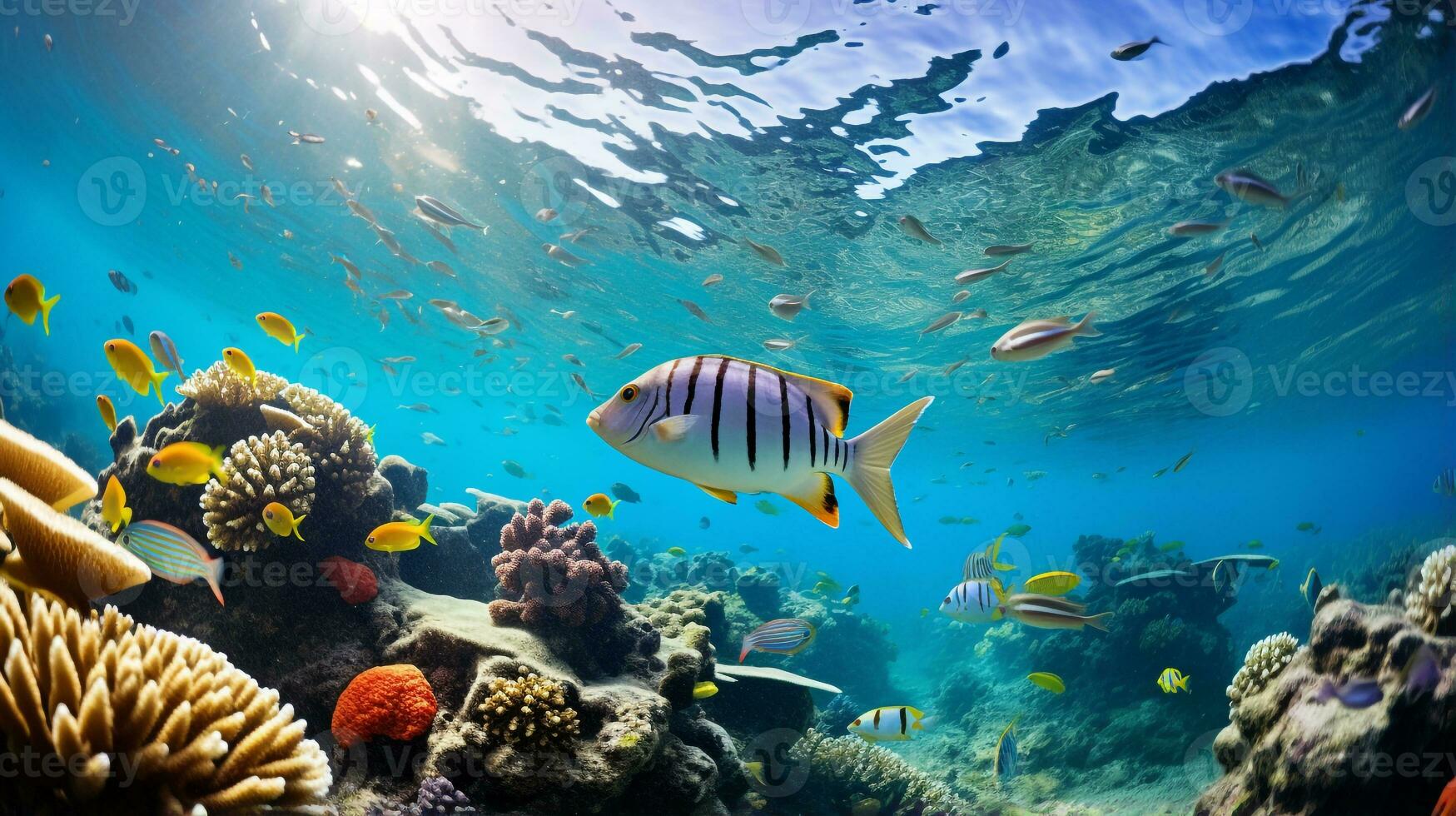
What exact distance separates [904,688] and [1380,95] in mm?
19592

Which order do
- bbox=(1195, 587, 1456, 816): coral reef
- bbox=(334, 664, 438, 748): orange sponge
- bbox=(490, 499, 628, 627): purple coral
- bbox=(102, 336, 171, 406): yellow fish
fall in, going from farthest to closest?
bbox=(490, 499, 628, 627): purple coral < bbox=(102, 336, 171, 406): yellow fish < bbox=(334, 664, 438, 748): orange sponge < bbox=(1195, 587, 1456, 816): coral reef

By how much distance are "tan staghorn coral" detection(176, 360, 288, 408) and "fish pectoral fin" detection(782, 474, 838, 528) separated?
633cm

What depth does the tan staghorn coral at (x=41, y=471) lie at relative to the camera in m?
2.42

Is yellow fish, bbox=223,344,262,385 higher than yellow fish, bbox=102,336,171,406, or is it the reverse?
yellow fish, bbox=223,344,262,385

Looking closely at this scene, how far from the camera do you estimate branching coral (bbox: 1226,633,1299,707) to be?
4.98 metres

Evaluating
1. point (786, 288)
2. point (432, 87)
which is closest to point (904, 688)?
Result: point (786, 288)

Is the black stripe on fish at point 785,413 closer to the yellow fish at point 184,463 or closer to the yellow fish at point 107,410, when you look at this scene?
the yellow fish at point 184,463

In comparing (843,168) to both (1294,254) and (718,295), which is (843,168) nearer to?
(718,295)

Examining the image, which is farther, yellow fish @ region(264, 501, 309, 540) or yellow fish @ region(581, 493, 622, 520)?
Answer: yellow fish @ region(581, 493, 622, 520)

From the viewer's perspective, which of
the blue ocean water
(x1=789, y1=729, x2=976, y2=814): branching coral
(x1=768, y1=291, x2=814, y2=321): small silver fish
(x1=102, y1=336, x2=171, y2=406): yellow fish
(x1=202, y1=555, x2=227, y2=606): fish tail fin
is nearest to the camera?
(x1=202, y1=555, x2=227, y2=606): fish tail fin

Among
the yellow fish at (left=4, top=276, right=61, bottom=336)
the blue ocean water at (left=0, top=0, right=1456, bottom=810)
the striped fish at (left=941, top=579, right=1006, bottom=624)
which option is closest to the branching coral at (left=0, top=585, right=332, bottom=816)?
the yellow fish at (left=4, top=276, right=61, bottom=336)

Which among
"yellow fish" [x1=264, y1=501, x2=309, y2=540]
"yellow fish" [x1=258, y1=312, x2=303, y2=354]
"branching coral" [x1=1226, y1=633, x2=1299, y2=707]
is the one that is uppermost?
"yellow fish" [x1=258, y1=312, x2=303, y2=354]

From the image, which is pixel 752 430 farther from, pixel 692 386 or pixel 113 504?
pixel 113 504

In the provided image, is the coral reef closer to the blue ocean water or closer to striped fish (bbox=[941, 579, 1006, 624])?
striped fish (bbox=[941, 579, 1006, 624])
